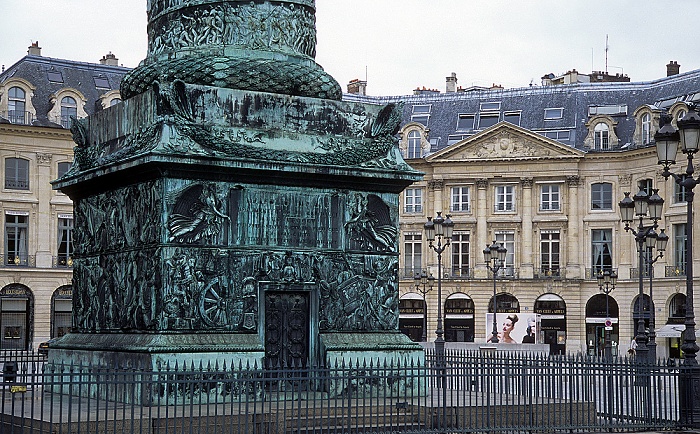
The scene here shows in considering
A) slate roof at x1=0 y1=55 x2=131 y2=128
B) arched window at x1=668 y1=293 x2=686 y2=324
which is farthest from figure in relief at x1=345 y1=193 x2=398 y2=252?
arched window at x1=668 y1=293 x2=686 y2=324

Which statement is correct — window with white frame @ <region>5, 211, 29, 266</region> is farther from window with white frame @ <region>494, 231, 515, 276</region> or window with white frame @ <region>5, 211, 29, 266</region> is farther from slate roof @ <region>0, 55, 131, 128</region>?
window with white frame @ <region>494, 231, 515, 276</region>

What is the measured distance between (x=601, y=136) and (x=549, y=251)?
6890mm

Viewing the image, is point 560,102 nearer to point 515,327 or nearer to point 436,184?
point 436,184

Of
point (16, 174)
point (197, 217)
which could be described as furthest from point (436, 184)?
point (197, 217)

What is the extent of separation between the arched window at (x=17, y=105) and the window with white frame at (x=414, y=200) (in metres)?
22.8

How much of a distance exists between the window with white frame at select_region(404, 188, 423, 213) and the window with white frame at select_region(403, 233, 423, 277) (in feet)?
4.72

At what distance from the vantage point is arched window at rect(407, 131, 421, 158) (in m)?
70.8

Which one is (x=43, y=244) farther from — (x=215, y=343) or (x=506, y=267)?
(x=215, y=343)

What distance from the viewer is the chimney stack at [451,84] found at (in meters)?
75.2

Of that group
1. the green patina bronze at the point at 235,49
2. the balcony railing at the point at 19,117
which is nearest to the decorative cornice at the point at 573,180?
the balcony railing at the point at 19,117

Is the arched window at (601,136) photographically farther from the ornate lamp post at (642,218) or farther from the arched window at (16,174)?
the ornate lamp post at (642,218)

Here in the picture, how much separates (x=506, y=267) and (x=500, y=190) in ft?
13.9

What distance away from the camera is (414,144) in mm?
70938

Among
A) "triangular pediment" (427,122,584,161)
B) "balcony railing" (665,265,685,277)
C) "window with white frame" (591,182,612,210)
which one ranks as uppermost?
"triangular pediment" (427,122,584,161)
